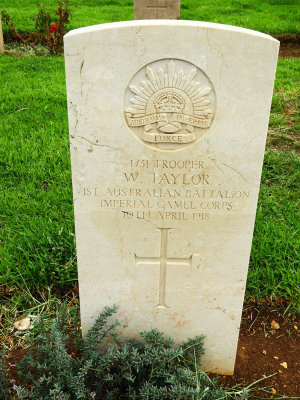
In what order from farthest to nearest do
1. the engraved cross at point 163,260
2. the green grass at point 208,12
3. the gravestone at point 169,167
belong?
the green grass at point 208,12 < the engraved cross at point 163,260 < the gravestone at point 169,167

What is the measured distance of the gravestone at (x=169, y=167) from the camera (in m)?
1.58

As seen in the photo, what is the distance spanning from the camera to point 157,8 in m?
5.52

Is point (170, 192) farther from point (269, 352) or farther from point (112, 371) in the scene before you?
point (269, 352)

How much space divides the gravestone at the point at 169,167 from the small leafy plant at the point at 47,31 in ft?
21.2

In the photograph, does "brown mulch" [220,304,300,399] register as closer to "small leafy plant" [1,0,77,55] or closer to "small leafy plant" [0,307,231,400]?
"small leafy plant" [0,307,231,400]

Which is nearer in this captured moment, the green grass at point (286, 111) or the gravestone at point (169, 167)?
the gravestone at point (169, 167)

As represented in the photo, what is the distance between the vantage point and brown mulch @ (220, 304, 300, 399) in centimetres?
226

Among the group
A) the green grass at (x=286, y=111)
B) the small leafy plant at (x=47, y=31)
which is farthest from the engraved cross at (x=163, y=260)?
the small leafy plant at (x=47, y=31)

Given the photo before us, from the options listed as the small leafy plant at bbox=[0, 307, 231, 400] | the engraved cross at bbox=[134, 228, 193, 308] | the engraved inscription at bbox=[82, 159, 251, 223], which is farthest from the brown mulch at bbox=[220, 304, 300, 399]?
the engraved inscription at bbox=[82, 159, 251, 223]

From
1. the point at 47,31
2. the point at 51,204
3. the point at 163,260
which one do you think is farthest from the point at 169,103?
the point at 47,31

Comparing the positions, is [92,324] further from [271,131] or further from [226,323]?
[271,131]

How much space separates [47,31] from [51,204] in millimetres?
5667

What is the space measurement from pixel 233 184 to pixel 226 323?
80 cm

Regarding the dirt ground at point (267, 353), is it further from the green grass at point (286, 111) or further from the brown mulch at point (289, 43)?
the brown mulch at point (289, 43)
